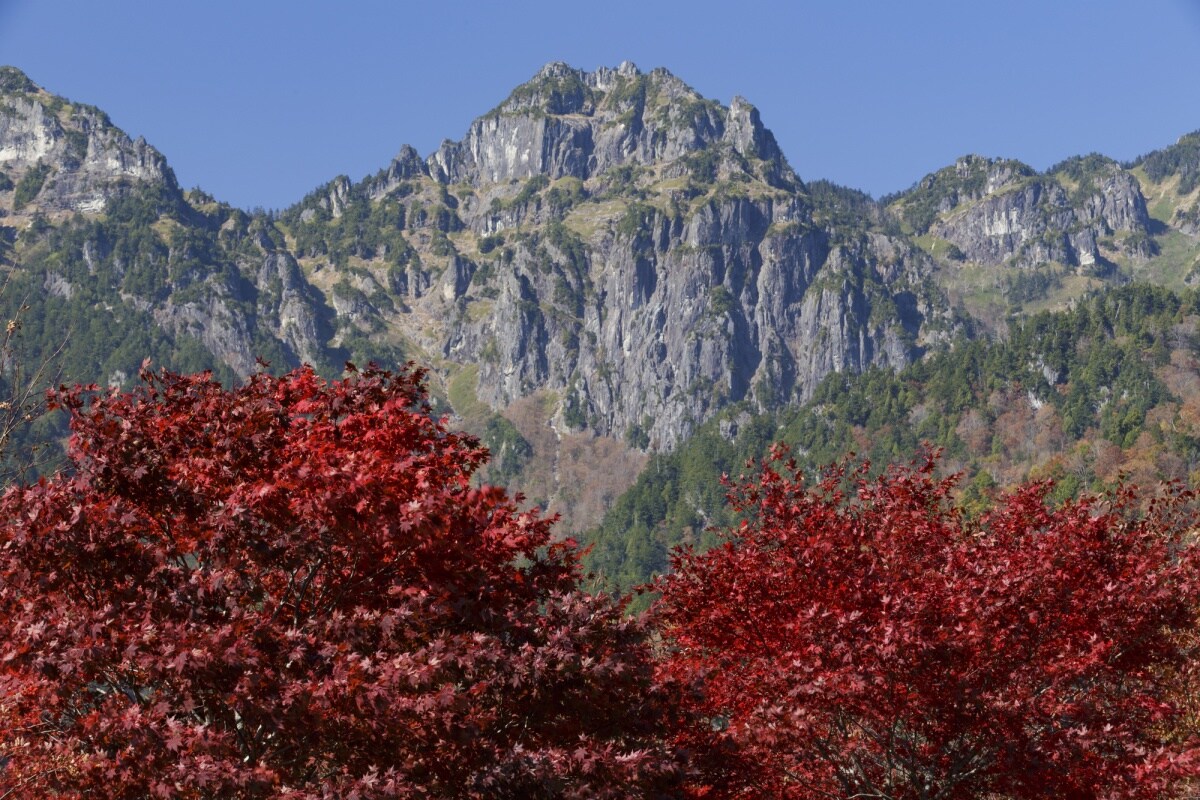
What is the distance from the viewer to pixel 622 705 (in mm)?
13969

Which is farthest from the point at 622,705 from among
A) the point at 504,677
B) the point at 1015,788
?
the point at 1015,788

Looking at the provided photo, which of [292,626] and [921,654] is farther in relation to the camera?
[921,654]

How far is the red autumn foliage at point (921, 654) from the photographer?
15.2 meters

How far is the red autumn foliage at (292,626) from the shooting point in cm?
1123

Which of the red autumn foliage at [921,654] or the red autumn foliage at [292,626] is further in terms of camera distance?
the red autumn foliage at [921,654]

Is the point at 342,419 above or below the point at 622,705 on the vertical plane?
above

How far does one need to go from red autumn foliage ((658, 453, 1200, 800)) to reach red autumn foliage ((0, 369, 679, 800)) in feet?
8.50

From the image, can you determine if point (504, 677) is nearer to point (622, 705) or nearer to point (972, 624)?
point (622, 705)

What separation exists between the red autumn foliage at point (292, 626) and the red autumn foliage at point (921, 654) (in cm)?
259

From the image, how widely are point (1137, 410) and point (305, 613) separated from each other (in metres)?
159

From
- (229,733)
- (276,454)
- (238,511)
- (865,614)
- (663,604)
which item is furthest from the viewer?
(663,604)

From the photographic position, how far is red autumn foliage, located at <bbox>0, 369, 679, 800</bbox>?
1123 centimetres

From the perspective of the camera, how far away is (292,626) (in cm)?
1277

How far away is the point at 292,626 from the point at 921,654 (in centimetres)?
742
